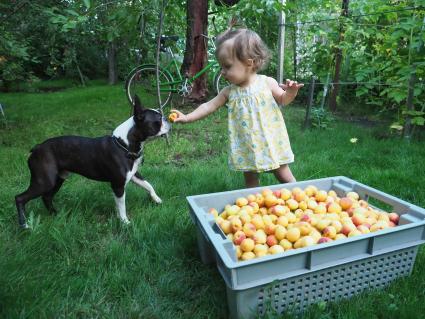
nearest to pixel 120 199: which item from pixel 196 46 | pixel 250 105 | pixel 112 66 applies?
pixel 250 105

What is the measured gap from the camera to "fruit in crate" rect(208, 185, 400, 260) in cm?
192

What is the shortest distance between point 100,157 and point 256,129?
1253 mm

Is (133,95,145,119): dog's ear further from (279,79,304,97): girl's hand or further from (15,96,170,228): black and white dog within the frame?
(279,79,304,97): girl's hand

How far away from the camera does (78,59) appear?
15352 mm

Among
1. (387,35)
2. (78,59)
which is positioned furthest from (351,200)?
(78,59)

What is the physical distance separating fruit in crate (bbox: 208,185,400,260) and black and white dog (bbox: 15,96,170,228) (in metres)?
0.86

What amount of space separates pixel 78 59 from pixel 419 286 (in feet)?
52.1

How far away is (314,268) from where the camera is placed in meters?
1.71

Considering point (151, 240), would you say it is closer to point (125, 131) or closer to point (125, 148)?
point (125, 148)

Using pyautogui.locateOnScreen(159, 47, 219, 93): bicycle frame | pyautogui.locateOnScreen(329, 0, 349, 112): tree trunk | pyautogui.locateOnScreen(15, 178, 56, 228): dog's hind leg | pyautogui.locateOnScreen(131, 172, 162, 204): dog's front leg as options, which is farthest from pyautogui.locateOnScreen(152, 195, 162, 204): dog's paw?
pyautogui.locateOnScreen(159, 47, 219, 93): bicycle frame

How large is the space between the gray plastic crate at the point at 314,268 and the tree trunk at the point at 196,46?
608 cm

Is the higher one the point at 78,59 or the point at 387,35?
the point at 387,35

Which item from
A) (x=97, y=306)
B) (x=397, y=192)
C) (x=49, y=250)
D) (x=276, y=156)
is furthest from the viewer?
(x=397, y=192)

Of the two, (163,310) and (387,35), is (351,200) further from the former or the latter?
(387,35)
